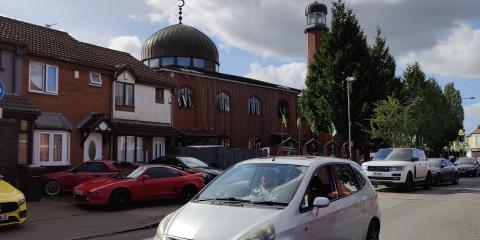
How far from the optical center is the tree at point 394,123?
34312mm

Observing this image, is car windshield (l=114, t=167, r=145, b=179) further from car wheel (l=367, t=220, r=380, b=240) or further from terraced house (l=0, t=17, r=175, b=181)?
car wheel (l=367, t=220, r=380, b=240)

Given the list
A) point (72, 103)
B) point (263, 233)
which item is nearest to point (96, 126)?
point (72, 103)

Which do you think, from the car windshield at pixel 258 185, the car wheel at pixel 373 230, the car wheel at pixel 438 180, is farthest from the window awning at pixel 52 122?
the car wheel at pixel 438 180

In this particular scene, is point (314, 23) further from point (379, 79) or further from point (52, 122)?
point (52, 122)

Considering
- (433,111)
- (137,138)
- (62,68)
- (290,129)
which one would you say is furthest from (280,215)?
(433,111)

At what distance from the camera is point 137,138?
2912 cm

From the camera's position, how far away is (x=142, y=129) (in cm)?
2864

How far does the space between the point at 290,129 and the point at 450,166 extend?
1002 inches

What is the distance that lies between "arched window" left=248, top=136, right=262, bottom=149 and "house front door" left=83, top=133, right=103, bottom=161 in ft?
72.5

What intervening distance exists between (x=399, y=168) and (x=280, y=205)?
1738 cm

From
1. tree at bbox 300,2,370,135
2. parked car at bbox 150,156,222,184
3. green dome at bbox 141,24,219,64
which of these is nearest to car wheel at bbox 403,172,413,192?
parked car at bbox 150,156,222,184

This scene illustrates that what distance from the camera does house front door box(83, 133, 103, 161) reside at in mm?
25656

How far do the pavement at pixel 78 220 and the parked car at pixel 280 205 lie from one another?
598 cm

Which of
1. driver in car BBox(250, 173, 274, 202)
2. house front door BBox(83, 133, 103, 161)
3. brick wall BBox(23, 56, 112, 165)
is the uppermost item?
brick wall BBox(23, 56, 112, 165)
